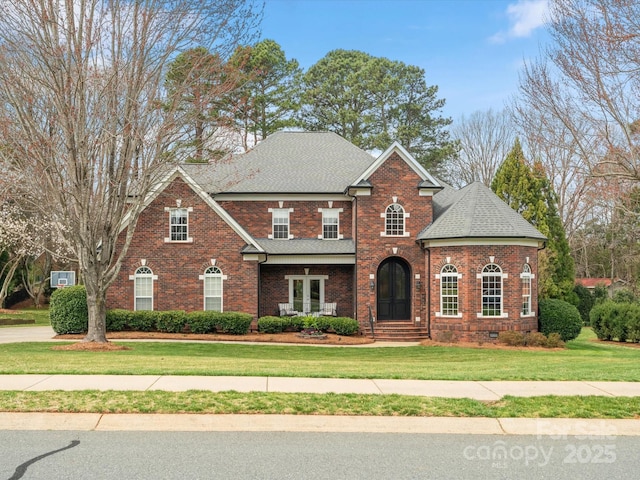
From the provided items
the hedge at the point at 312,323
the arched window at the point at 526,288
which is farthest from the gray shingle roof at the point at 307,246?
the arched window at the point at 526,288

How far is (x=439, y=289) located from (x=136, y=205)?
12.8 meters

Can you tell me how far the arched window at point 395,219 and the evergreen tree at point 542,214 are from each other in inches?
528

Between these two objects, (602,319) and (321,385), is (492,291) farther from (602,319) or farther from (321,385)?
(321,385)

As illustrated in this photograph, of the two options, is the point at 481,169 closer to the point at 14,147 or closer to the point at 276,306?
the point at 276,306

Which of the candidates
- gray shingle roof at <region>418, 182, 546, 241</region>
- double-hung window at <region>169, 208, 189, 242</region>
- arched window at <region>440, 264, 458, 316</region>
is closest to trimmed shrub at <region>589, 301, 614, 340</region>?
gray shingle roof at <region>418, 182, 546, 241</region>

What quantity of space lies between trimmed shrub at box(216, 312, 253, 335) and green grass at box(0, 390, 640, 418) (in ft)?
52.3

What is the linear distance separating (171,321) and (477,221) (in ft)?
43.5

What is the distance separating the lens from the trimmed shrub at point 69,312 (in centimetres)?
2481

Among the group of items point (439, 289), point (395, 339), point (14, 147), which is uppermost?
point (14, 147)

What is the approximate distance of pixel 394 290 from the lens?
28.7 meters

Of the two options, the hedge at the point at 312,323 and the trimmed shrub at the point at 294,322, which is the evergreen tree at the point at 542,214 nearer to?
the hedge at the point at 312,323

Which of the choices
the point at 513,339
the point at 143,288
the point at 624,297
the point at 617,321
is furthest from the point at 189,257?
the point at 624,297

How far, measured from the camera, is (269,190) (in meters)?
29.7

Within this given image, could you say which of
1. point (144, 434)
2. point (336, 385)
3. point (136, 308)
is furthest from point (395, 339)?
point (144, 434)
